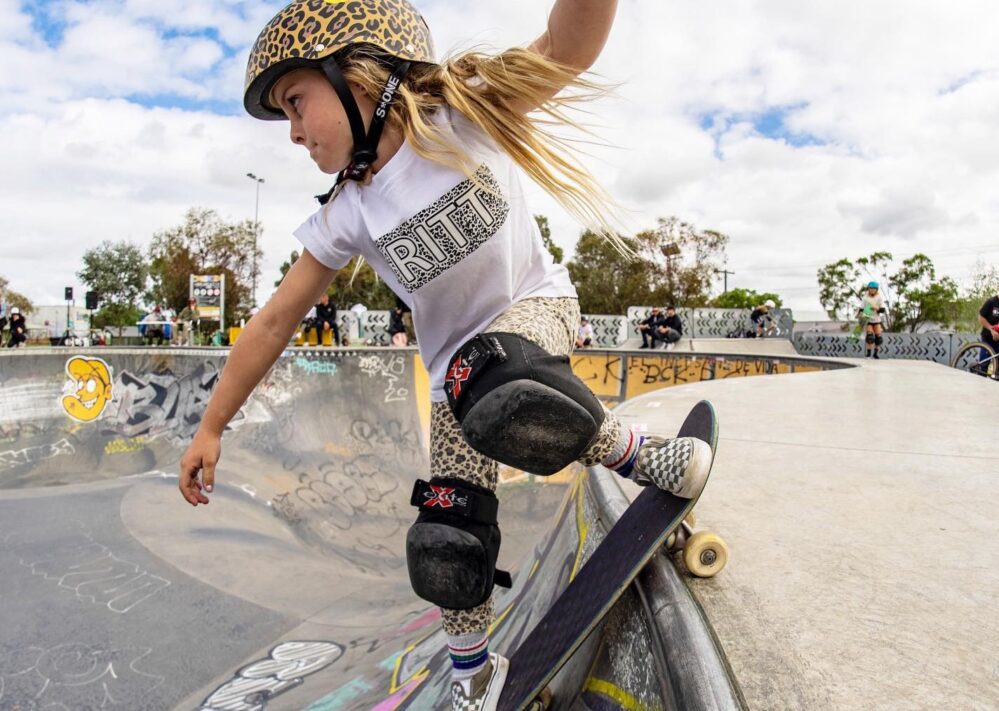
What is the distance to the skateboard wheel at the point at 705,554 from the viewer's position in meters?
1.34

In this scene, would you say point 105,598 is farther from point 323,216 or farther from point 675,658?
point 675,658

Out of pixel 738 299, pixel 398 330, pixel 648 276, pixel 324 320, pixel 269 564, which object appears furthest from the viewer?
pixel 738 299

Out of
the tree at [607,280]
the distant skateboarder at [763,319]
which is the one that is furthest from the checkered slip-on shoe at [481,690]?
the tree at [607,280]

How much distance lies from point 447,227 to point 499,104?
13.4 inches

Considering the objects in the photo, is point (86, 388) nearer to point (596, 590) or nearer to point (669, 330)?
point (596, 590)

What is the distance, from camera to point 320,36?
1.56 metres

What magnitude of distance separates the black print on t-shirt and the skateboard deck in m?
0.78

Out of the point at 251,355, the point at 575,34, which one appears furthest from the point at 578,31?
the point at 251,355

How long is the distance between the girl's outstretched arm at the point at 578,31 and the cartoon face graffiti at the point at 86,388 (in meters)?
11.8

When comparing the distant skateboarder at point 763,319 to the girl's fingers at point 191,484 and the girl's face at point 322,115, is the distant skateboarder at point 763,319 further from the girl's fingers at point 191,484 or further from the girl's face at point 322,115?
the girl's fingers at point 191,484

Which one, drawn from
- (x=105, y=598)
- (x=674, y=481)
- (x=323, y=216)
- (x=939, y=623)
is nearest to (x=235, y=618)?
(x=105, y=598)

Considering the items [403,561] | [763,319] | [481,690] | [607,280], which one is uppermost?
[607,280]

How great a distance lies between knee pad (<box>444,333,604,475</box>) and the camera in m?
1.31

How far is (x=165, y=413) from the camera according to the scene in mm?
10359
